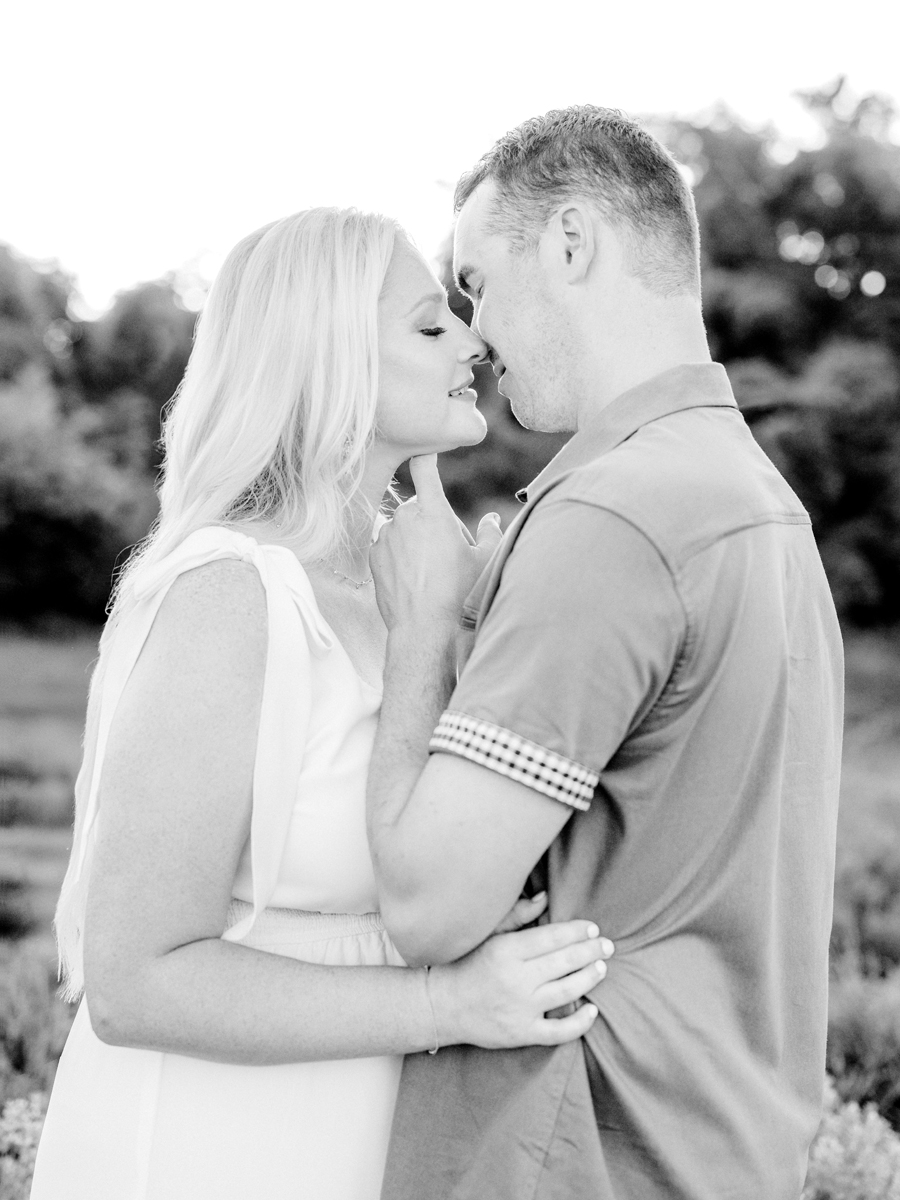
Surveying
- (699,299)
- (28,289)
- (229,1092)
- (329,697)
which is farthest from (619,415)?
(28,289)

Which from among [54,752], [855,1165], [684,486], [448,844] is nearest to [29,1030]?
[855,1165]

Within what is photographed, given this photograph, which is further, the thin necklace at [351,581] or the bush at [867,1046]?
the bush at [867,1046]

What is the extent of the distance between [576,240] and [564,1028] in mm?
1042

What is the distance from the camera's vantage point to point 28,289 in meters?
8.48

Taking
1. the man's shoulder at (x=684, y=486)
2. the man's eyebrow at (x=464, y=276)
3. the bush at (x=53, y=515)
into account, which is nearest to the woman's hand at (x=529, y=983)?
the man's shoulder at (x=684, y=486)

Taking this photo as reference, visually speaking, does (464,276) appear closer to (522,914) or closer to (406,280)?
(406,280)

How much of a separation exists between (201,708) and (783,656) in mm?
718

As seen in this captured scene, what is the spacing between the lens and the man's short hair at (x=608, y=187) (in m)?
1.70

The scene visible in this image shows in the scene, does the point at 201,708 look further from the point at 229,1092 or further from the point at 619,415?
the point at 619,415

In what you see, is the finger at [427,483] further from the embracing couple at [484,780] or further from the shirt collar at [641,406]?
the shirt collar at [641,406]

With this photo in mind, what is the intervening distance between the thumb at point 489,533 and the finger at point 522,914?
2.11 ft

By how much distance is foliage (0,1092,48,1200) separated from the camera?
2.80 meters

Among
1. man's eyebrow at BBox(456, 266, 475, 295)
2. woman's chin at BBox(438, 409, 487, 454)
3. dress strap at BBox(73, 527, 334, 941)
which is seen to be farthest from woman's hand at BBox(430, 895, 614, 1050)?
man's eyebrow at BBox(456, 266, 475, 295)

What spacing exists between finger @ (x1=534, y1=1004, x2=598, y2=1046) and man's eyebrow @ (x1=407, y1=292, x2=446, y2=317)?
1129mm
